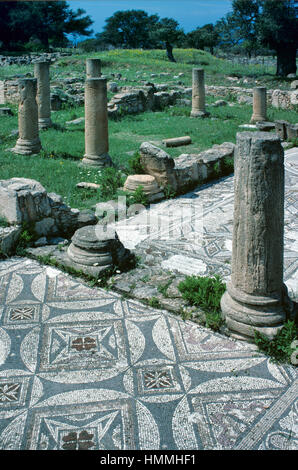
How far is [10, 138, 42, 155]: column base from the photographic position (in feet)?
37.8

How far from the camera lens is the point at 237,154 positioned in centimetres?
438

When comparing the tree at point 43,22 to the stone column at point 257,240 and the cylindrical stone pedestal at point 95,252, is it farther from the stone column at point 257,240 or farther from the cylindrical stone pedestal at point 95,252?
the stone column at point 257,240

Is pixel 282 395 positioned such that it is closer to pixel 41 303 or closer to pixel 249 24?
pixel 41 303

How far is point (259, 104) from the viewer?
52.1ft

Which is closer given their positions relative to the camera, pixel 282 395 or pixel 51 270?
pixel 282 395

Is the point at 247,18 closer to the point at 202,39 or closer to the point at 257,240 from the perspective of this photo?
the point at 202,39

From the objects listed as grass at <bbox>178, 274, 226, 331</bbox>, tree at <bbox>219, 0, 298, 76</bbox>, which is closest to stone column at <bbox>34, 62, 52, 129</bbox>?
grass at <bbox>178, 274, 226, 331</bbox>

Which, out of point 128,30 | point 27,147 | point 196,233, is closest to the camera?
point 196,233

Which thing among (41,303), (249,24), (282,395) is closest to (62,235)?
(41,303)

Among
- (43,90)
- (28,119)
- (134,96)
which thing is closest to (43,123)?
(43,90)

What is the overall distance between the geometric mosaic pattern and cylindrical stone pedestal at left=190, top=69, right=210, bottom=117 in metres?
12.8

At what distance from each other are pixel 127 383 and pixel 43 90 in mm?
11454

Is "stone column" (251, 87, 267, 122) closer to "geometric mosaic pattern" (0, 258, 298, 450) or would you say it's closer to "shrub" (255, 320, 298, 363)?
"geometric mosaic pattern" (0, 258, 298, 450)

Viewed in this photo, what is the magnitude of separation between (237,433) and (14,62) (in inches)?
1251
